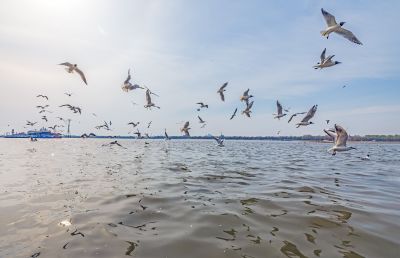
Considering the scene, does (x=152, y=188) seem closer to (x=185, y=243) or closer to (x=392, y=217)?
(x=185, y=243)

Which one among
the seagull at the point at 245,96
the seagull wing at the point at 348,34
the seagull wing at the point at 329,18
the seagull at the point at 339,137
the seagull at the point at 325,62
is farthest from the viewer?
the seagull at the point at 245,96

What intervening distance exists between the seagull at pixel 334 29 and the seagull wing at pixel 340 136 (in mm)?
3097

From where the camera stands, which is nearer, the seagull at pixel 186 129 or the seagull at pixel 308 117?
the seagull at pixel 308 117

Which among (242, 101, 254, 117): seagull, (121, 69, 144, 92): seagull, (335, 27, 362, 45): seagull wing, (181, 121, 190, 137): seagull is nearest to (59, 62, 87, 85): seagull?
(121, 69, 144, 92): seagull

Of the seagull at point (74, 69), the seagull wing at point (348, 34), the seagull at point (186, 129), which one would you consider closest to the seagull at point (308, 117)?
the seagull wing at point (348, 34)

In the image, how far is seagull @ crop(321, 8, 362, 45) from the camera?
11.5 m

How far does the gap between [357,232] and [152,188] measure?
347 inches

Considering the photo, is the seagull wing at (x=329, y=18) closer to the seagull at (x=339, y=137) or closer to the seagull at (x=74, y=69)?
the seagull at (x=339, y=137)

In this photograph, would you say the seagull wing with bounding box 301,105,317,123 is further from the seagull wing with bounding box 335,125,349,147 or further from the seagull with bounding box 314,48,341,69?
the seagull wing with bounding box 335,125,349,147

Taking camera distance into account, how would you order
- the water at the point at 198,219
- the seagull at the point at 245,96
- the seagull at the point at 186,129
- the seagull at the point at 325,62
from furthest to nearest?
the seagull at the point at 186,129
the seagull at the point at 245,96
the seagull at the point at 325,62
the water at the point at 198,219

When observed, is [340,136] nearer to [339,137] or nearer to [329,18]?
[339,137]

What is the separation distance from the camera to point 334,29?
38.3ft

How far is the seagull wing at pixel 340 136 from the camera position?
39.5 feet

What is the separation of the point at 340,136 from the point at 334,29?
12.9 feet
